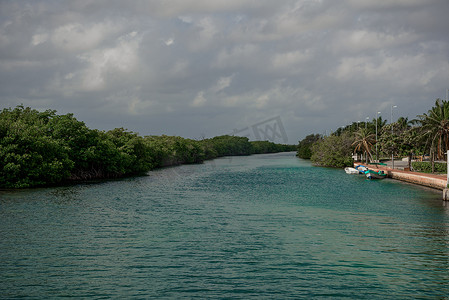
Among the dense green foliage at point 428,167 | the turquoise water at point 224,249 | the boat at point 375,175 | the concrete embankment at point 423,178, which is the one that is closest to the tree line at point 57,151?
the turquoise water at point 224,249

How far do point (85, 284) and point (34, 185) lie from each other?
39.0 metres

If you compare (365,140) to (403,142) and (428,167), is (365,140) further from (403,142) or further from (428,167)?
(428,167)

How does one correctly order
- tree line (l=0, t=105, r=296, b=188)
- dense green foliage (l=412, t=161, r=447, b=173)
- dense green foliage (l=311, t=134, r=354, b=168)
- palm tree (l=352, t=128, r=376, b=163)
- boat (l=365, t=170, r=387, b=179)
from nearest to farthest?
tree line (l=0, t=105, r=296, b=188) → dense green foliage (l=412, t=161, r=447, b=173) → boat (l=365, t=170, r=387, b=179) → palm tree (l=352, t=128, r=376, b=163) → dense green foliage (l=311, t=134, r=354, b=168)

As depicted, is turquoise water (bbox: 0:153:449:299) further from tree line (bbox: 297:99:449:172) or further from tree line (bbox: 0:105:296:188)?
tree line (bbox: 297:99:449:172)

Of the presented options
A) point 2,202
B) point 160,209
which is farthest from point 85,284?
point 2,202

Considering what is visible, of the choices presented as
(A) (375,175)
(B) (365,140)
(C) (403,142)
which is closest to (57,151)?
(A) (375,175)

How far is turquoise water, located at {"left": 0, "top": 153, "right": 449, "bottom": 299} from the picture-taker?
13.9 metres

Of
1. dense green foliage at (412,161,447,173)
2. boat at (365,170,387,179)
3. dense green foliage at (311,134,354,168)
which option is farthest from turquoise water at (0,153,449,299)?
dense green foliage at (311,134,354,168)

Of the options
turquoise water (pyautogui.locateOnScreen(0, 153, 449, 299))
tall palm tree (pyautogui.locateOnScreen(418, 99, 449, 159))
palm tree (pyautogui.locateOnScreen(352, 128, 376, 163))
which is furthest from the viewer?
palm tree (pyautogui.locateOnScreen(352, 128, 376, 163))

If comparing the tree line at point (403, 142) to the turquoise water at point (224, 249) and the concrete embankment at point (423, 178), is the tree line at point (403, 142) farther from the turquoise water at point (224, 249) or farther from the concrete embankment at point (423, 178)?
the turquoise water at point (224, 249)

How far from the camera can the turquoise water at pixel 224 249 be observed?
13875 mm

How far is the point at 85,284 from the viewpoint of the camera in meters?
14.2

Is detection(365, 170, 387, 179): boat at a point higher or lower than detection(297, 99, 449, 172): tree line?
lower

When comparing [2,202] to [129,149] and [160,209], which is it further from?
[129,149]
